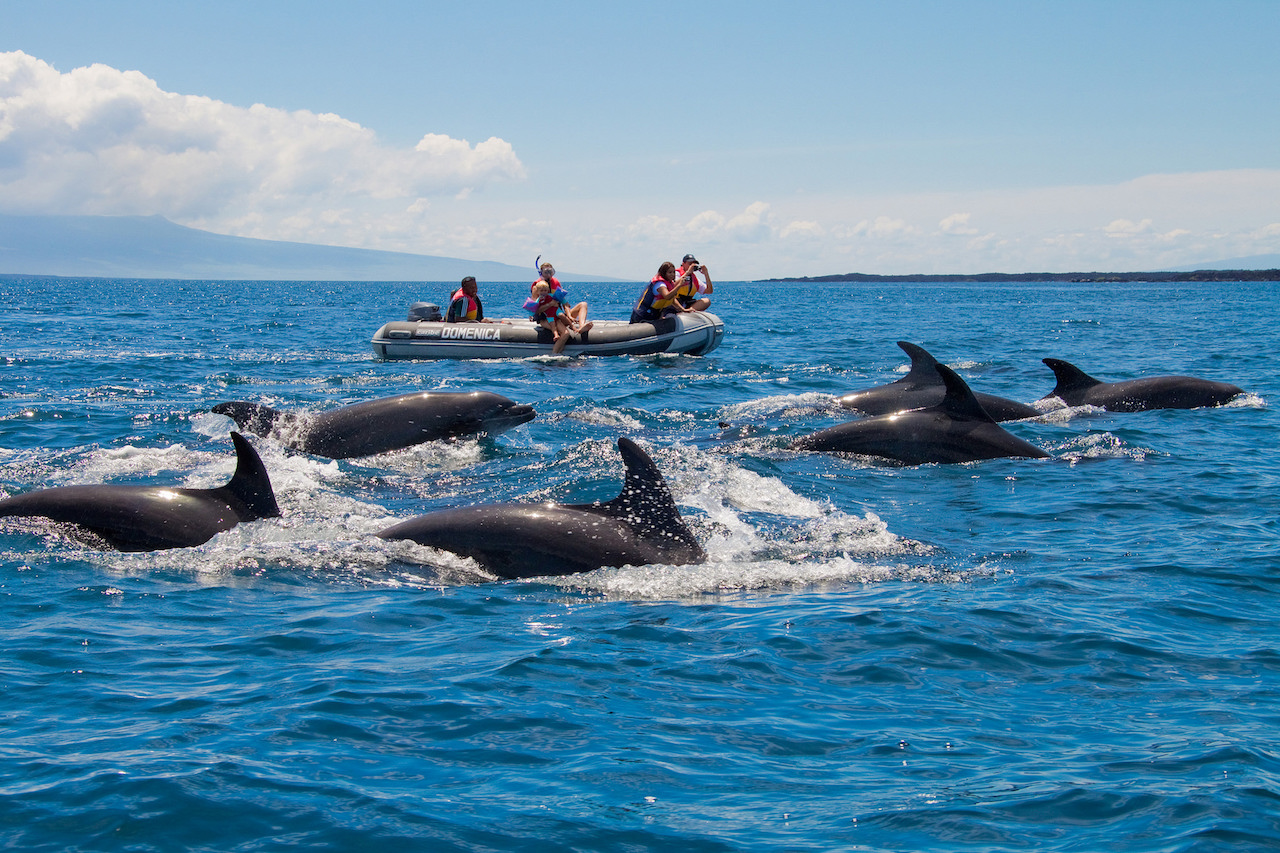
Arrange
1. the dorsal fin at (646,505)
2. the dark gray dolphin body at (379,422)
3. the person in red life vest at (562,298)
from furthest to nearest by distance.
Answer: the person in red life vest at (562,298) → the dark gray dolphin body at (379,422) → the dorsal fin at (646,505)

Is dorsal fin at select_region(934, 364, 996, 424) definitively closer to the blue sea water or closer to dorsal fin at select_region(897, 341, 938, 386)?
the blue sea water

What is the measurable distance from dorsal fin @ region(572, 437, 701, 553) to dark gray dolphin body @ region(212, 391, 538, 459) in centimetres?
500

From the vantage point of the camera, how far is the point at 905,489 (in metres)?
11.0

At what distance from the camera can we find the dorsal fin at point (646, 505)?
24.5ft

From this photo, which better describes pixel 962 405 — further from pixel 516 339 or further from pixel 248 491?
pixel 516 339

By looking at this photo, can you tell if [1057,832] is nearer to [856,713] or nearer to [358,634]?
[856,713]

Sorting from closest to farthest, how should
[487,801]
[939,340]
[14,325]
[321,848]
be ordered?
[321,848] → [487,801] → [939,340] → [14,325]

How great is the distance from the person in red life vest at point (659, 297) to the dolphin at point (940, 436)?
1415 centimetres

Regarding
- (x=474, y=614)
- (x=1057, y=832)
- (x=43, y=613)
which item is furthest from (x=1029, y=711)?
(x=43, y=613)

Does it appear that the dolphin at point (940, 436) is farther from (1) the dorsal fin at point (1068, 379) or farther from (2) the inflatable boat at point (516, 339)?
(2) the inflatable boat at point (516, 339)

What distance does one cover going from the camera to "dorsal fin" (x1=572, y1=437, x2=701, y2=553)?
745 cm

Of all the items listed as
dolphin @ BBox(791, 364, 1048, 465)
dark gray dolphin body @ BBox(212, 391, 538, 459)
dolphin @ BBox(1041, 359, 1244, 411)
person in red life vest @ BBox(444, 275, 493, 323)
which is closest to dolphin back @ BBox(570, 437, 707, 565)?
dark gray dolphin body @ BBox(212, 391, 538, 459)

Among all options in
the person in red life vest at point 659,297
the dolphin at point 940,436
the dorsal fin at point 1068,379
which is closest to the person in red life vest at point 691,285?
the person in red life vest at point 659,297

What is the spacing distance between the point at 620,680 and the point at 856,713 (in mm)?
1203
